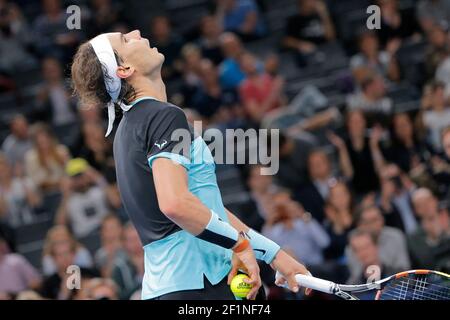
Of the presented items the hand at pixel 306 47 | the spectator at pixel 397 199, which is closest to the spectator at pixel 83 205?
the spectator at pixel 397 199

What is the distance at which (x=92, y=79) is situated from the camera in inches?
220

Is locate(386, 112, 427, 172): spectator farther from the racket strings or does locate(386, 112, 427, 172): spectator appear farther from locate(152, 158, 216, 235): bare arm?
locate(152, 158, 216, 235): bare arm

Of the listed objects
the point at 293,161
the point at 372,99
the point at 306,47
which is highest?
the point at 306,47

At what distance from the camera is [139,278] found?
10.3 m

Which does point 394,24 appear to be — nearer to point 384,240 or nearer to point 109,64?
point 384,240

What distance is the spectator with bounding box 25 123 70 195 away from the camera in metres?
Result: 12.7

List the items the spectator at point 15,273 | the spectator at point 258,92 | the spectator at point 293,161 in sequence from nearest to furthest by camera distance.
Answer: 1. the spectator at point 15,273
2. the spectator at point 293,161
3. the spectator at point 258,92

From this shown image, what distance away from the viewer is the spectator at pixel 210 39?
1436 centimetres

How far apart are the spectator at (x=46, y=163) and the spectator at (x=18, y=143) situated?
0.30 metres

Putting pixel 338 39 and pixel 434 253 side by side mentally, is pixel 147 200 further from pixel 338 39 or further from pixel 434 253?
pixel 338 39

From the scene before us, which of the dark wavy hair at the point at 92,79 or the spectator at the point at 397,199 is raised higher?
the dark wavy hair at the point at 92,79

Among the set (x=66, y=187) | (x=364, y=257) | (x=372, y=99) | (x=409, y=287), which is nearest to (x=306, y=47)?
(x=372, y=99)

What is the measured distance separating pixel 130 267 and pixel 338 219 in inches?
84.0
